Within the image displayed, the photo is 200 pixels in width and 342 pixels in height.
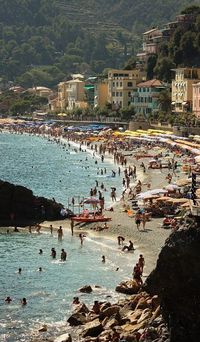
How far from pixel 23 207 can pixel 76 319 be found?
17527 mm

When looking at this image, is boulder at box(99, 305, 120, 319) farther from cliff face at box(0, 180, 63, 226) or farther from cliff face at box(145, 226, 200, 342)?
cliff face at box(0, 180, 63, 226)

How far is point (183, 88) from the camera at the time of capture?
98.4 m

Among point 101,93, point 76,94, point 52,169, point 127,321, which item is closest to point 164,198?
point 127,321

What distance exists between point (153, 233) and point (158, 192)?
733cm

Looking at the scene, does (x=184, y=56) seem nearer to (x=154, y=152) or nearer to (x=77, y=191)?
(x=154, y=152)

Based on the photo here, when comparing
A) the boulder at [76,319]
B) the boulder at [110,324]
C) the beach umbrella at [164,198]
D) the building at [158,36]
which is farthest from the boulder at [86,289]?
the building at [158,36]

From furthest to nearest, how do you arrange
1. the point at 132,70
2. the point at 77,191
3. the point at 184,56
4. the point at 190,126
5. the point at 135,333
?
the point at 132,70, the point at 184,56, the point at 190,126, the point at 77,191, the point at 135,333

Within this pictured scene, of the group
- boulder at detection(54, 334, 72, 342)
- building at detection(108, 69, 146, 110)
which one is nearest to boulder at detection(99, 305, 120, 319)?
boulder at detection(54, 334, 72, 342)

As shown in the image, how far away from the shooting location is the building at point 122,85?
11725 cm

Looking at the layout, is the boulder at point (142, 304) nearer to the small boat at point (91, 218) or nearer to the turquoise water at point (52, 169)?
the small boat at point (91, 218)

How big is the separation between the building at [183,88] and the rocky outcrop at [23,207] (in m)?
57.0

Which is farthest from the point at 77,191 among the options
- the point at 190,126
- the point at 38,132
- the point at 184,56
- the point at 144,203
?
the point at 38,132

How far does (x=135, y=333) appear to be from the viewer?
20844mm

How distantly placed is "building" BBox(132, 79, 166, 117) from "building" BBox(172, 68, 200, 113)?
4576 mm
